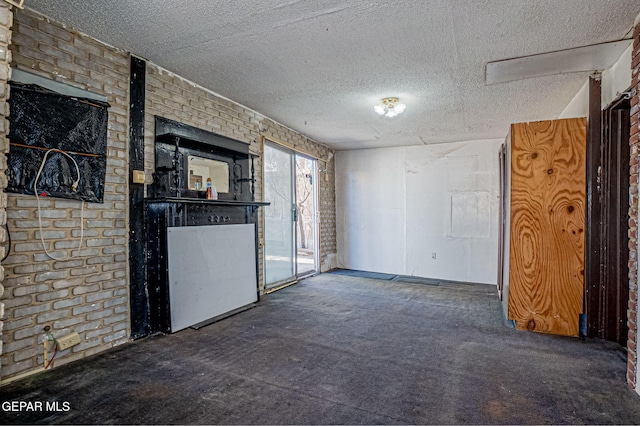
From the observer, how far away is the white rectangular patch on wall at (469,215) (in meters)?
5.77

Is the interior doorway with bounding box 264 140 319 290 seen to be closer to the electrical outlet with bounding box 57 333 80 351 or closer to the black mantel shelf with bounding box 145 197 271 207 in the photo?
the black mantel shelf with bounding box 145 197 271 207

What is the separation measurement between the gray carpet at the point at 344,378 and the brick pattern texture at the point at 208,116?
1.61 meters

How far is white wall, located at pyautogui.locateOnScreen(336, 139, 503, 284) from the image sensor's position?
5789 millimetres

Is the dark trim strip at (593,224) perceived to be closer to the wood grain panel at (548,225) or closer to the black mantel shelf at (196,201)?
the wood grain panel at (548,225)

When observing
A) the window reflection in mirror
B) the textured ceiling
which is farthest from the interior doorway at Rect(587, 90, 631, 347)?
the window reflection in mirror

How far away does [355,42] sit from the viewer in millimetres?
2639

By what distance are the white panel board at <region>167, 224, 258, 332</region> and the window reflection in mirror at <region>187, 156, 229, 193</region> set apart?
48cm

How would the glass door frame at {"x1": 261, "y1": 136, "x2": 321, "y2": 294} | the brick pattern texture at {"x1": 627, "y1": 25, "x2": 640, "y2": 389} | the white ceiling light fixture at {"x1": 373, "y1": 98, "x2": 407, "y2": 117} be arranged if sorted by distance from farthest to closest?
1. the glass door frame at {"x1": 261, "y1": 136, "x2": 321, "y2": 294}
2. the white ceiling light fixture at {"x1": 373, "y1": 98, "x2": 407, "y2": 117}
3. the brick pattern texture at {"x1": 627, "y1": 25, "x2": 640, "y2": 389}

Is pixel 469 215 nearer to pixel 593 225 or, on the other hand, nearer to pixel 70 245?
pixel 593 225

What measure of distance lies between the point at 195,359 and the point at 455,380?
1.90 metres

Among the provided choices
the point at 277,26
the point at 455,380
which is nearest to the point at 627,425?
the point at 455,380

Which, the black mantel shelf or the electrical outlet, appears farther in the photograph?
the black mantel shelf

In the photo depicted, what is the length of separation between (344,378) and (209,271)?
1.87 m

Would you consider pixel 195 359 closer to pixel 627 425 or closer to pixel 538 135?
A: pixel 627 425
